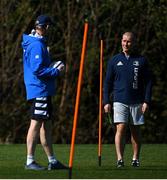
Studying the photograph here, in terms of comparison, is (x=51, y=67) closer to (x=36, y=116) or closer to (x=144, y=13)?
(x=36, y=116)

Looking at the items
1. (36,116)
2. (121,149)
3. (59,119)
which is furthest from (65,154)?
(59,119)

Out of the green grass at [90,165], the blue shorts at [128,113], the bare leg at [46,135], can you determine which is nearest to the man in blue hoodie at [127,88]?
the blue shorts at [128,113]

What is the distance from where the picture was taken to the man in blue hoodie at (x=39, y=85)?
1223 centimetres

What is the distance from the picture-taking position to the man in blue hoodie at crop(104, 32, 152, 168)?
43.8 feet

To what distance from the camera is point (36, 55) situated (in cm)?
1223

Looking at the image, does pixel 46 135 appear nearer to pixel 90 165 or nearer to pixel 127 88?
pixel 90 165

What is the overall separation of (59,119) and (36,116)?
11585 mm

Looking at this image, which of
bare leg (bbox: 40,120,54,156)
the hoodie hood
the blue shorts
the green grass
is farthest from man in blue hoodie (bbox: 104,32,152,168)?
the hoodie hood

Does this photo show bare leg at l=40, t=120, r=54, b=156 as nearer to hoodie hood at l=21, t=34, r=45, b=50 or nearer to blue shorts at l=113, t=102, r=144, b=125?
hoodie hood at l=21, t=34, r=45, b=50

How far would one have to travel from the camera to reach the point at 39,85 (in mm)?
12336

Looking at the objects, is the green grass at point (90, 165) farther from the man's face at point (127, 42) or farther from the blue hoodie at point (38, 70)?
the man's face at point (127, 42)

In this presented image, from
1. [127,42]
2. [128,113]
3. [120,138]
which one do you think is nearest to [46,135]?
[120,138]

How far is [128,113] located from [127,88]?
0.35 m

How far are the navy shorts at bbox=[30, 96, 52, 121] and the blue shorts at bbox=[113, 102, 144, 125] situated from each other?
52.7 inches
